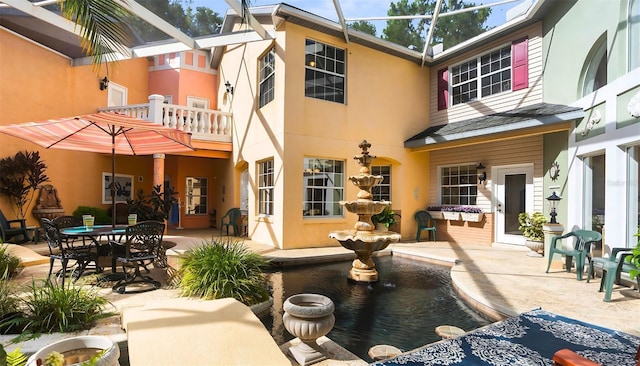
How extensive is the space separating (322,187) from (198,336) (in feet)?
21.4

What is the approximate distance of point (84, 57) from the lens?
1028cm

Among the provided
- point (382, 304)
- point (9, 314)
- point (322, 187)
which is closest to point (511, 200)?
point (322, 187)

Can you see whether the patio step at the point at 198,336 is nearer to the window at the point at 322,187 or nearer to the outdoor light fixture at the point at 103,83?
the window at the point at 322,187

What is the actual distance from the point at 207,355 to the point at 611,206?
21.4ft

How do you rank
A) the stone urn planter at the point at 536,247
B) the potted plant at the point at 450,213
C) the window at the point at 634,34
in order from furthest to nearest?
the potted plant at the point at 450,213 < the stone urn planter at the point at 536,247 < the window at the point at 634,34

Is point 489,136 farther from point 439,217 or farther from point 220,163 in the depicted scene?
point 220,163

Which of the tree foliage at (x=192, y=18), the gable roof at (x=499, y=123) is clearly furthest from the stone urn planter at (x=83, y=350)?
the tree foliage at (x=192, y=18)

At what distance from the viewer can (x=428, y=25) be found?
1733 centimetres

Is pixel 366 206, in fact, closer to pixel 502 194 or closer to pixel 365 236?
pixel 365 236

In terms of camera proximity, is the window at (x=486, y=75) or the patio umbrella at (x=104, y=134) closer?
the patio umbrella at (x=104, y=134)

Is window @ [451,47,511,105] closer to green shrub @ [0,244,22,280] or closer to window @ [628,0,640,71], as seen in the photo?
window @ [628,0,640,71]

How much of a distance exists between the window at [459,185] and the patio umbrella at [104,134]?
8015 millimetres

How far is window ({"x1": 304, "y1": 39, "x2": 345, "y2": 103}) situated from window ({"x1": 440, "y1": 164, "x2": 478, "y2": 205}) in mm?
4283

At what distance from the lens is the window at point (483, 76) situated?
30.2ft
